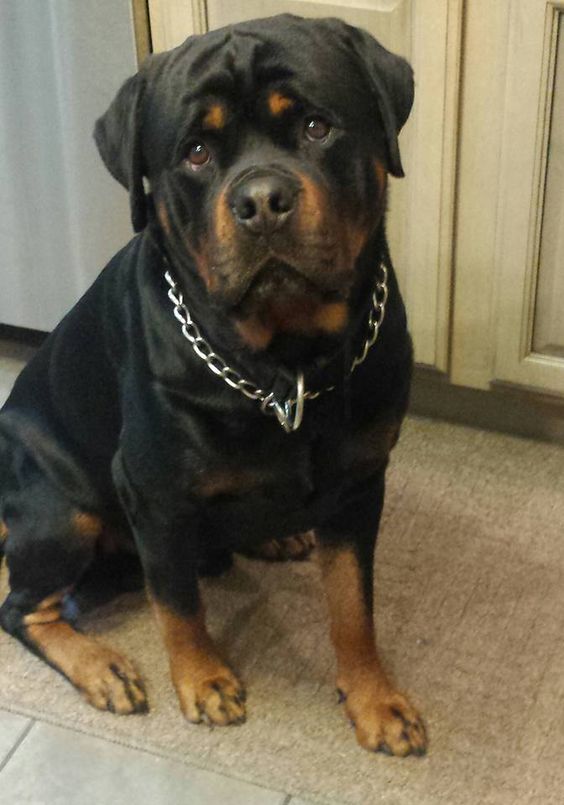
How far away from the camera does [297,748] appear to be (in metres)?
1.53

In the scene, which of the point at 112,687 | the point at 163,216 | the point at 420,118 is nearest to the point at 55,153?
the point at 420,118

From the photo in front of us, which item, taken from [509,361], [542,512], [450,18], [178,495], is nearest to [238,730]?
[178,495]

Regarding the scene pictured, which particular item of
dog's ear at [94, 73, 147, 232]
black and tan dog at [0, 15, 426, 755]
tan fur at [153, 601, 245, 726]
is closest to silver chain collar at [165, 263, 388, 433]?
black and tan dog at [0, 15, 426, 755]

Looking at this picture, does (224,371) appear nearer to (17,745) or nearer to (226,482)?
(226,482)

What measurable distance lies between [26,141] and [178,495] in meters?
0.95

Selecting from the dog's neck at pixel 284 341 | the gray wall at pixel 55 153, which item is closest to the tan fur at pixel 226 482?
the dog's neck at pixel 284 341

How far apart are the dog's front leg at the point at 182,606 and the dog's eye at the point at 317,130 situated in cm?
48

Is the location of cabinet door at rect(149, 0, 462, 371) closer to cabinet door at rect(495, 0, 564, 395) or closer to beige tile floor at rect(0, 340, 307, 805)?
cabinet door at rect(495, 0, 564, 395)

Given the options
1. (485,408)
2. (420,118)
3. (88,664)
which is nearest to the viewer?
(88,664)

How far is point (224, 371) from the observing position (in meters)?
1.32

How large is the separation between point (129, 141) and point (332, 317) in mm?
298

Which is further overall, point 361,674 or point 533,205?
point 533,205

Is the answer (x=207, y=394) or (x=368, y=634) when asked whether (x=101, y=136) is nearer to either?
(x=207, y=394)

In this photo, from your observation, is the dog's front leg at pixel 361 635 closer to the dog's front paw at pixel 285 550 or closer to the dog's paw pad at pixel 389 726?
the dog's paw pad at pixel 389 726
